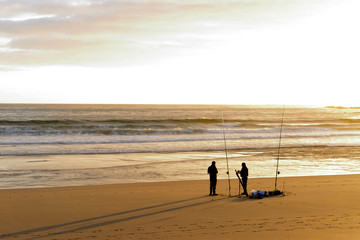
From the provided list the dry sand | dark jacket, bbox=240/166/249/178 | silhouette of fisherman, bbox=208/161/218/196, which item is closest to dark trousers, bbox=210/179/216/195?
silhouette of fisherman, bbox=208/161/218/196

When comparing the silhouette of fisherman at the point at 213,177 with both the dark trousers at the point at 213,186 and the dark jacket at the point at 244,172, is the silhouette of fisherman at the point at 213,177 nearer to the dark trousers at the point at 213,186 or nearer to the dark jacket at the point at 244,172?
the dark trousers at the point at 213,186

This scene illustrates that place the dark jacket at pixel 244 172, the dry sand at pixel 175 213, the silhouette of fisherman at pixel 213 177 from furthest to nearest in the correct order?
the dark jacket at pixel 244 172 < the silhouette of fisherman at pixel 213 177 < the dry sand at pixel 175 213

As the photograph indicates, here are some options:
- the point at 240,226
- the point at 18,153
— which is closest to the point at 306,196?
the point at 240,226

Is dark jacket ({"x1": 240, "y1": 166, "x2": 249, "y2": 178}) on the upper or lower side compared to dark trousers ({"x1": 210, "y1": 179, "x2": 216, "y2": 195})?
upper

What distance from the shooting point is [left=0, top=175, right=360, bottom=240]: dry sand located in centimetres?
772

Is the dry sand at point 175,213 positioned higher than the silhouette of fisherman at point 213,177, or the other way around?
the silhouette of fisherman at point 213,177

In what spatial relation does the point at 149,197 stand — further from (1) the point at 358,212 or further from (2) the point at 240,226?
(1) the point at 358,212

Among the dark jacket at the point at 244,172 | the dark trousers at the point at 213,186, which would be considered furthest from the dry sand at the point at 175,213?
the dark jacket at the point at 244,172

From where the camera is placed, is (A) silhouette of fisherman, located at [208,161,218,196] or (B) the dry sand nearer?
(B) the dry sand

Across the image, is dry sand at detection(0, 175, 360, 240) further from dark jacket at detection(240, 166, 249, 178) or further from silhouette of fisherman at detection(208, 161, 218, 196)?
dark jacket at detection(240, 166, 249, 178)

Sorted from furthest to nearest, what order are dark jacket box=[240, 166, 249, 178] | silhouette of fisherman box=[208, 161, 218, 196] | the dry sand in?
dark jacket box=[240, 166, 249, 178]
silhouette of fisherman box=[208, 161, 218, 196]
the dry sand

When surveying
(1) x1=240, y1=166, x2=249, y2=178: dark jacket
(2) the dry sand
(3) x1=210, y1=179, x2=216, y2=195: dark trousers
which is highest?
(1) x1=240, y1=166, x2=249, y2=178: dark jacket

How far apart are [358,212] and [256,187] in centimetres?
407

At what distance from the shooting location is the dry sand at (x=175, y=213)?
7719mm
